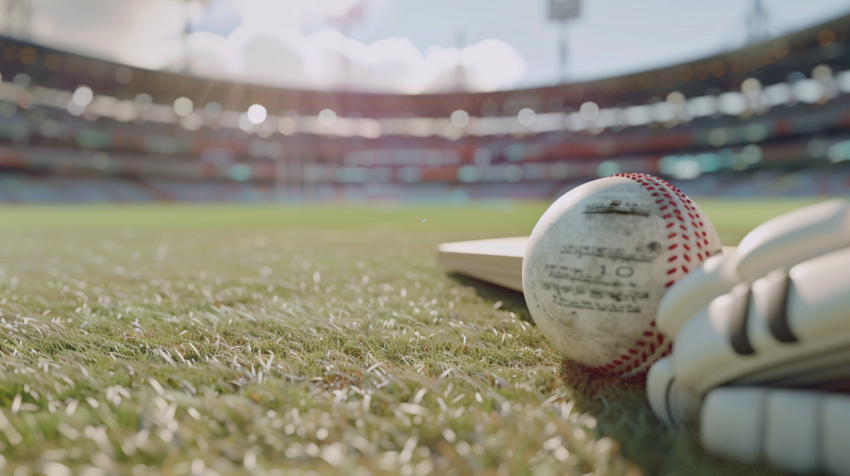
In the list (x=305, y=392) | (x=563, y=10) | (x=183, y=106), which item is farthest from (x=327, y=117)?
(x=305, y=392)

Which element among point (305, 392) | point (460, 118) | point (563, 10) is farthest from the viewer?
point (460, 118)

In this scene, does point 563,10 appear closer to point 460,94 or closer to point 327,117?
point 460,94

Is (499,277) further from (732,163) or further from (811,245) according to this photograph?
(732,163)

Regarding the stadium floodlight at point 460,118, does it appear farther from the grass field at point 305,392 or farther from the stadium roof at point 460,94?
the grass field at point 305,392

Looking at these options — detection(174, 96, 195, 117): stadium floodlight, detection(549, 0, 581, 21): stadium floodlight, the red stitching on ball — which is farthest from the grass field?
detection(174, 96, 195, 117): stadium floodlight

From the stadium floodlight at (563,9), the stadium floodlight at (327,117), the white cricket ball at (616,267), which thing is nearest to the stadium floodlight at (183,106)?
the stadium floodlight at (327,117)

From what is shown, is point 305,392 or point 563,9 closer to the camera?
point 305,392
